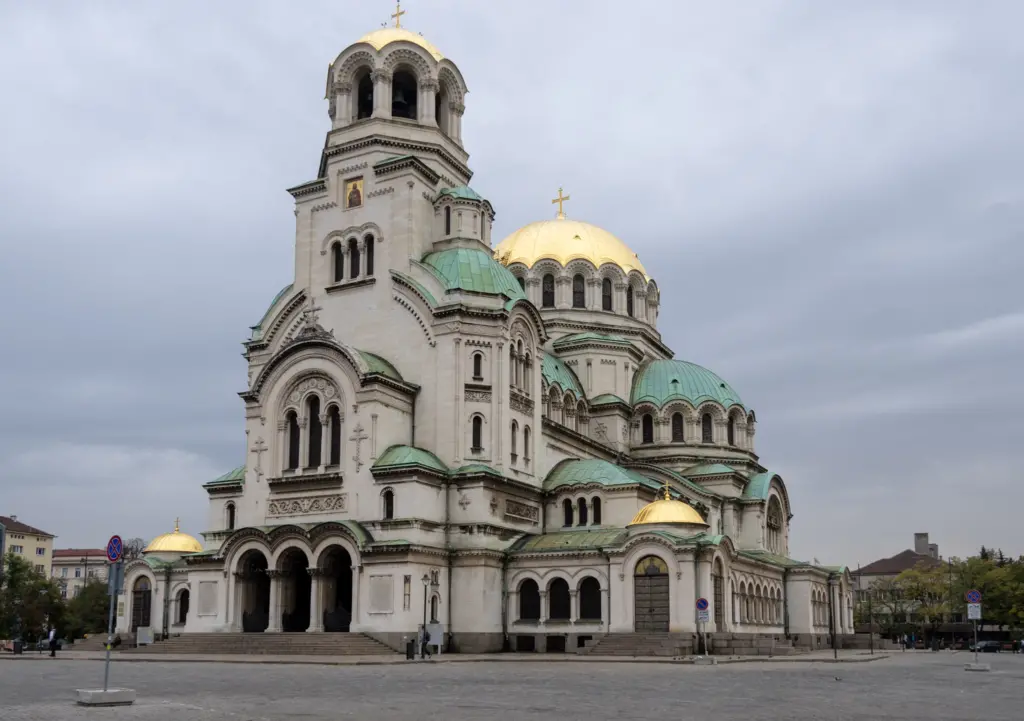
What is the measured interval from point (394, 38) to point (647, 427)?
27.0 metres

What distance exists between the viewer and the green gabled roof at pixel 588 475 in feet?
177

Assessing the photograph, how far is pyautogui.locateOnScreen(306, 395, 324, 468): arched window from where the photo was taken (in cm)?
5109

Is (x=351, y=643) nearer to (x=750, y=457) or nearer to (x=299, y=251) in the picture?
(x=299, y=251)

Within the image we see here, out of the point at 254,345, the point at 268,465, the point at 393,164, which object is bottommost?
the point at 268,465

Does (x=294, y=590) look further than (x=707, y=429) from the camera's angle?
No

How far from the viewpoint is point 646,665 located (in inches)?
1465

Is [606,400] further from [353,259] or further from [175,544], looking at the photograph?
[175,544]

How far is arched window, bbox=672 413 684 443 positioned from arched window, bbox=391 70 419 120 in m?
23.8

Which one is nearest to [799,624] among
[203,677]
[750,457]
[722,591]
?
[750,457]

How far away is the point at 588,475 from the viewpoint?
180ft

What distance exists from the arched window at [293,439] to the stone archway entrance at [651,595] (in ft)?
53.0

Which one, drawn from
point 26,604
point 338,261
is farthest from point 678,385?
point 26,604

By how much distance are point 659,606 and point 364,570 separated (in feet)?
39.8

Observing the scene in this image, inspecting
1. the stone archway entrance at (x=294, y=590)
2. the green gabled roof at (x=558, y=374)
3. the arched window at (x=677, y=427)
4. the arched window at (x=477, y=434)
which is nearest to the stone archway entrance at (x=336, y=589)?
the stone archway entrance at (x=294, y=590)
